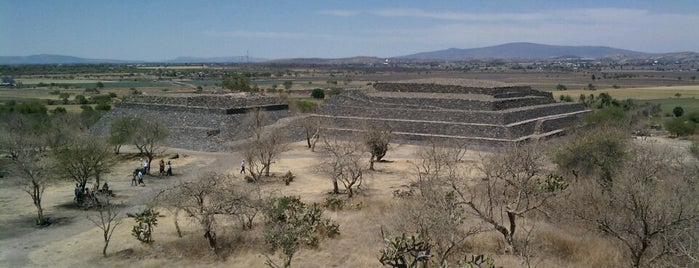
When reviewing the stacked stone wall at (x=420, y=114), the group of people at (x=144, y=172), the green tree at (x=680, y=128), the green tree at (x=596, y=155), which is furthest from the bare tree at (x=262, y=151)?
the green tree at (x=680, y=128)

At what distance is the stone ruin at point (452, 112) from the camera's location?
32906 millimetres

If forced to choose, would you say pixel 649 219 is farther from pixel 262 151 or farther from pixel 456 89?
pixel 456 89

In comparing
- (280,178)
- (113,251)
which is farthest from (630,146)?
(113,251)

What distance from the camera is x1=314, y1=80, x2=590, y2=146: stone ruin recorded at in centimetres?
3291

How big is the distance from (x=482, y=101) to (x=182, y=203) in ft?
80.3

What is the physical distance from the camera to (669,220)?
11906 mm

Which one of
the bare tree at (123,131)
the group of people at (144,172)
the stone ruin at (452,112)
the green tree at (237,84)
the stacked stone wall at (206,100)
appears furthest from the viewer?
the green tree at (237,84)

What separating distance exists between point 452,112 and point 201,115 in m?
16.3

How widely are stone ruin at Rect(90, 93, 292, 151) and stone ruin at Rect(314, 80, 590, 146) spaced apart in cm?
493

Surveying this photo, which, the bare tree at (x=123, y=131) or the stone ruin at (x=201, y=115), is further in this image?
the stone ruin at (x=201, y=115)

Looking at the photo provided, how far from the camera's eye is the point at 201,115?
1425 inches

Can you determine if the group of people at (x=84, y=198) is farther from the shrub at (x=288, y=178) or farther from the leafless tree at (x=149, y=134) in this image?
the shrub at (x=288, y=178)

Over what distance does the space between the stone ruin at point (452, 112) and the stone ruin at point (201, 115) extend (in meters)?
4.93

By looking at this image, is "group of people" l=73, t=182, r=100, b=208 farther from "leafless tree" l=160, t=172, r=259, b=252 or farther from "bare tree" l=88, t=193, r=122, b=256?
"leafless tree" l=160, t=172, r=259, b=252
